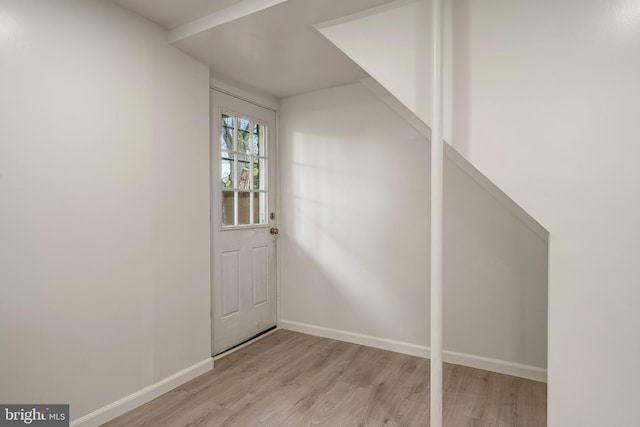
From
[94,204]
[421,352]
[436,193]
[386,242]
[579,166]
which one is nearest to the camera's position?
[579,166]

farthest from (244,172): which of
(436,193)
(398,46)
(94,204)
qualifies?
(436,193)

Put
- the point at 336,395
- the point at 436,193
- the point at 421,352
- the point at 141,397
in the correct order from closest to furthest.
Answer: the point at 436,193 < the point at 141,397 < the point at 336,395 < the point at 421,352

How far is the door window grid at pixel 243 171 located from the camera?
274 cm

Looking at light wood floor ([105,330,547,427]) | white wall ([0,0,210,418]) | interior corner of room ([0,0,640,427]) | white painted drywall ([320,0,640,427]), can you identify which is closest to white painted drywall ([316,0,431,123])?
interior corner of room ([0,0,640,427])

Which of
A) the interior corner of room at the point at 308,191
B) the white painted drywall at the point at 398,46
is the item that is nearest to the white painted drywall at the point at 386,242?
the interior corner of room at the point at 308,191

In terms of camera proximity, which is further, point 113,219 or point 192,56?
point 192,56

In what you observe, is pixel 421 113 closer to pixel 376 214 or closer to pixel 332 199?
pixel 376 214

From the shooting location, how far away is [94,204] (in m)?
1.75

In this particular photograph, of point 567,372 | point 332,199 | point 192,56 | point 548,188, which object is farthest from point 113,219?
point 567,372

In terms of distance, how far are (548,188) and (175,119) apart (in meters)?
2.19

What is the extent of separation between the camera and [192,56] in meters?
2.28

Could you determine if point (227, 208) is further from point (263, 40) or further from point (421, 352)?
point (421, 352)

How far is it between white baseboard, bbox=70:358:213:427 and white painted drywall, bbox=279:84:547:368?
1106 millimetres

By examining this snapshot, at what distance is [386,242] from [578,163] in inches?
62.9
